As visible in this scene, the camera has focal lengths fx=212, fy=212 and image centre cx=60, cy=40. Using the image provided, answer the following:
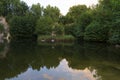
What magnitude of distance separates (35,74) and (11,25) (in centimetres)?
4423

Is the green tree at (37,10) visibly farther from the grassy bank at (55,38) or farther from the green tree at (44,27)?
the grassy bank at (55,38)

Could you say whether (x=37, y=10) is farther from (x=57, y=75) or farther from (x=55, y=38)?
(x=57, y=75)

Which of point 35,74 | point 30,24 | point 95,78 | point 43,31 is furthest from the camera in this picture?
point 30,24

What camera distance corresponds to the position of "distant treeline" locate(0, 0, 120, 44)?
34438mm

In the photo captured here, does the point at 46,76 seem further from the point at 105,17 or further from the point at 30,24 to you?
the point at 30,24

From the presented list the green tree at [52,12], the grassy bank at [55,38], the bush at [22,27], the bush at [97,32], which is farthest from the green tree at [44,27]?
the bush at [97,32]

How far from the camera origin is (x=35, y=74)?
1156 cm

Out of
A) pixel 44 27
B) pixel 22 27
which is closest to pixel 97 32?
pixel 44 27

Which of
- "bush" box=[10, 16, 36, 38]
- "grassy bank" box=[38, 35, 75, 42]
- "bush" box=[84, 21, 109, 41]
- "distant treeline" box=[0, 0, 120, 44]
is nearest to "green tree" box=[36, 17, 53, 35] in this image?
"distant treeline" box=[0, 0, 120, 44]

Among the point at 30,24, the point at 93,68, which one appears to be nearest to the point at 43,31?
the point at 30,24

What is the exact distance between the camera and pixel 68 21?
197ft

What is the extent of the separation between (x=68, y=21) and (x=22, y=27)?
14.0 metres

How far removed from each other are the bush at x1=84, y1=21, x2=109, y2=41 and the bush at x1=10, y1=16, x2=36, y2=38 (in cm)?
1758

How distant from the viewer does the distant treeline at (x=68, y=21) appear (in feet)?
113
